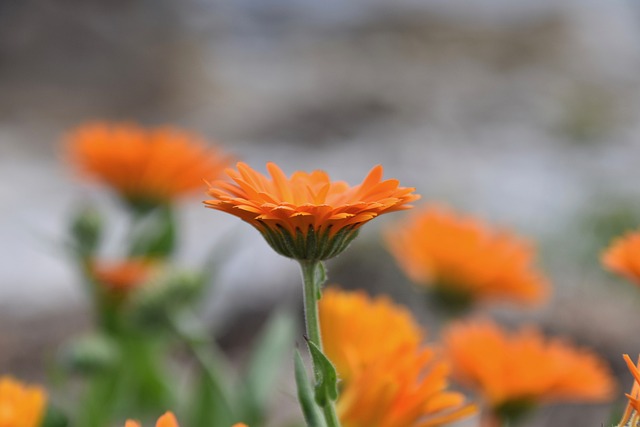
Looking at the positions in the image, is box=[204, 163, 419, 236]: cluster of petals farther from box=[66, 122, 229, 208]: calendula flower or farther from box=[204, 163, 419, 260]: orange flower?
box=[66, 122, 229, 208]: calendula flower

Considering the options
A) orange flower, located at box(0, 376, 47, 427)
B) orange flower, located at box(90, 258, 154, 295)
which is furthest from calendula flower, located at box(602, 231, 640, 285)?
orange flower, located at box(90, 258, 154, 295)

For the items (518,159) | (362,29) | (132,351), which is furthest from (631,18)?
(132,351)

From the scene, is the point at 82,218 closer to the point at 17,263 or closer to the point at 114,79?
the point at 17,263

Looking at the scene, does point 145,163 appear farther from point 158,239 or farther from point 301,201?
point 301,201

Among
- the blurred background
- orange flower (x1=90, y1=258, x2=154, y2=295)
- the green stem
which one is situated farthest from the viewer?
the blurred background

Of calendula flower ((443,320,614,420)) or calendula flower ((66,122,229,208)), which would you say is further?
calendula flower ((66,122,229,208))

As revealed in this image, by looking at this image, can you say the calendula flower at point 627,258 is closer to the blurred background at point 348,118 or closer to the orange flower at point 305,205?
the orange flower at point 305,205
